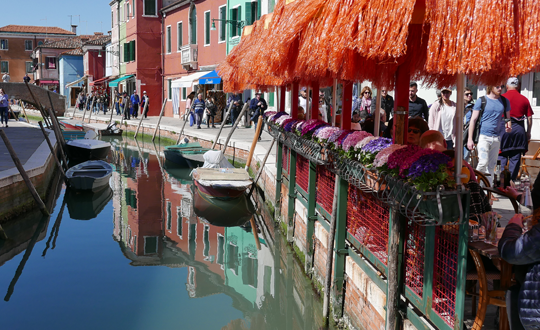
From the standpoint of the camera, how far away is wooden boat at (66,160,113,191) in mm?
13219

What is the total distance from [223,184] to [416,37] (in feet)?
25.4

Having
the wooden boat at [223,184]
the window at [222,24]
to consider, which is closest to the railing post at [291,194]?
the wooden boat at [223,184]

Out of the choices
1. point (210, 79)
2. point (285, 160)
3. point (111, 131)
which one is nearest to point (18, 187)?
point (285, 160)

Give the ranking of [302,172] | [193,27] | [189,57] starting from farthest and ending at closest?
[193,27]
[189,57]
[302,172]

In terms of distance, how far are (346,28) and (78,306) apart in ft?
16.4

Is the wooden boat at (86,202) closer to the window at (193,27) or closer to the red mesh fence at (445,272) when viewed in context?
the red mesh fence at (445,272)

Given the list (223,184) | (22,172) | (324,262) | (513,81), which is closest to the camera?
(324,262)

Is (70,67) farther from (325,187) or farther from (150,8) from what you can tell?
(325,187)

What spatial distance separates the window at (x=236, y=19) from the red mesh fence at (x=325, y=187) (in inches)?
724

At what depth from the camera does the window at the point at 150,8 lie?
35.0 m

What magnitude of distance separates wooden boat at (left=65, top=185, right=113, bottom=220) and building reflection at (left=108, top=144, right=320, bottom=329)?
0.33 m

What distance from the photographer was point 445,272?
11.1ft

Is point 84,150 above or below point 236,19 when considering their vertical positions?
below

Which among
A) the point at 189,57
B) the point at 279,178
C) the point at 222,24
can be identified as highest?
the point at 222,24
